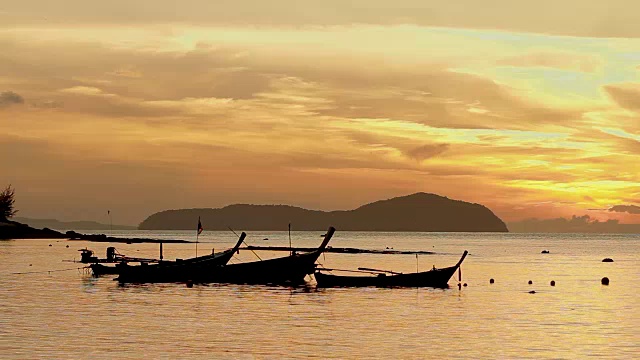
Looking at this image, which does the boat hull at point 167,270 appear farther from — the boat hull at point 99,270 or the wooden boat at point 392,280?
the wooden boat at point 392,280

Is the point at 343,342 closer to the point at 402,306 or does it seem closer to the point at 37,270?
the point at 402,306

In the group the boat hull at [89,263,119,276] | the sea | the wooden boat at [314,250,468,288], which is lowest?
the sea

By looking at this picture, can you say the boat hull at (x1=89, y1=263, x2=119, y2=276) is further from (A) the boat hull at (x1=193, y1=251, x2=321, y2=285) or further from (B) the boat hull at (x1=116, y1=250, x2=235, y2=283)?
(A) the boat hull at (x1=193, y1=251, x2=321, y2=285)

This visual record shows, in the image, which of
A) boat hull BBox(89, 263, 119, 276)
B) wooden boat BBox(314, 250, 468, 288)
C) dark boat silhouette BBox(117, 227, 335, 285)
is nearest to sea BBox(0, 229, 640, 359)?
wooden boat BBox(314, 250, 468, 288)

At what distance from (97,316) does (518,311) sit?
87.7 feet

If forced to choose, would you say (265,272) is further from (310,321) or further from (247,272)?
(310,321)

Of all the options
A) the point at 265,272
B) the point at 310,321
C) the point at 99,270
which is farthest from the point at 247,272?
A: the point at 310,321

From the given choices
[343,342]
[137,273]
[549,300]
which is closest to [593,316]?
[549,300]

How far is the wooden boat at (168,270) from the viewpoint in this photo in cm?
7700

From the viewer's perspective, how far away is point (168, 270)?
79062mm

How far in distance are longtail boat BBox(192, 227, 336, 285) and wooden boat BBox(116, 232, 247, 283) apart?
2.15 feet

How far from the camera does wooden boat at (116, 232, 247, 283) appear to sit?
253 ft

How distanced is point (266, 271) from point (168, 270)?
8592 mm

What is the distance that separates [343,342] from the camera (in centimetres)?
4244
